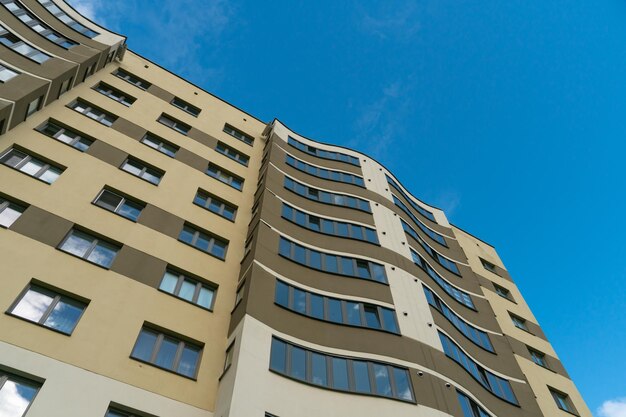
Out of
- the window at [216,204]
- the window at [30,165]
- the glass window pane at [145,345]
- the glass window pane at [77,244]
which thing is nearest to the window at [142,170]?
the window at [216,204]

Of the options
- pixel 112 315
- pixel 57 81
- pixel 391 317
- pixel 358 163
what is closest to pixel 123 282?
pixel 112 315

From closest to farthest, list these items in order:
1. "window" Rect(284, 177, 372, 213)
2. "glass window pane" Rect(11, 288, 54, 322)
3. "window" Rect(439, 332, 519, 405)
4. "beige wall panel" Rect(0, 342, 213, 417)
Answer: "beige wall panel" Rect(0, 342, 213, 417) < "glass window pane" Rect(11, 288, 54, 322) < "window" Rect(439, 332, 519, 405) < "window" Rect(284, 177, 372, 213)

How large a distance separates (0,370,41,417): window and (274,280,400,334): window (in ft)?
28.1

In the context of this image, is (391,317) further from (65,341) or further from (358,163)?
(358,163)

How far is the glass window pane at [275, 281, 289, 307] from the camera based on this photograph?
17.0 m

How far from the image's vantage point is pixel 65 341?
12727 mm

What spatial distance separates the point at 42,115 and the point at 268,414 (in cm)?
1888

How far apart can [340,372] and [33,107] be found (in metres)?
19.7

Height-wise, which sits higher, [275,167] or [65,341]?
[275,167]

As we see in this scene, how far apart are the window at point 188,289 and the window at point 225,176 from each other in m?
8.60

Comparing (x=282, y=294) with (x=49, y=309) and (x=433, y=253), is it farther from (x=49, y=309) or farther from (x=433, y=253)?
(x=433, y=253)

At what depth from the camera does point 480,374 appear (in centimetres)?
1986

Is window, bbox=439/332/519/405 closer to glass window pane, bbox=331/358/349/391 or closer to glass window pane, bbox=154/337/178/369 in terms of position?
glass window pane, bbox=331/358/349/391

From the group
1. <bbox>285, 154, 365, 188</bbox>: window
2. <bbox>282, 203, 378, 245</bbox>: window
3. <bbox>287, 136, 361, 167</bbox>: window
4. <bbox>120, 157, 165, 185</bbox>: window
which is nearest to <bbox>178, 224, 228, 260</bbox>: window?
<bbox>120, 157, 165, 185</bbox>: window
